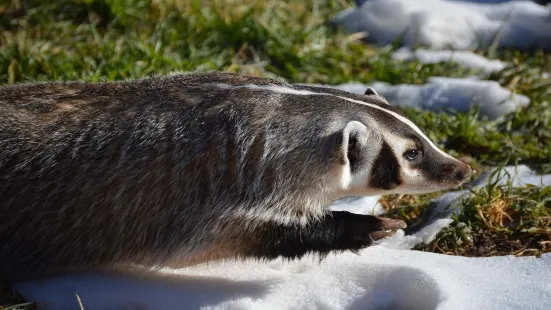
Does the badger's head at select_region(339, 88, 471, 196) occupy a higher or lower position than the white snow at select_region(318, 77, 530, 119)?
higher

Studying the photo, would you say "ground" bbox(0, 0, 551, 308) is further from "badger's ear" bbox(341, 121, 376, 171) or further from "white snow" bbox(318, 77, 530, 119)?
"badger's ear" bbox(341, 121, 376, 171)

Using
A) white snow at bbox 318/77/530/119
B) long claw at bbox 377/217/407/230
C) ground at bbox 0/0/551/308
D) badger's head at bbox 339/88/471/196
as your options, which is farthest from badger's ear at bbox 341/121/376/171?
white snow at bbox 318/77/530/119

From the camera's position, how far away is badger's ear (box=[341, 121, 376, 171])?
3838mm

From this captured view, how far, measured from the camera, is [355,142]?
3910 millimetres

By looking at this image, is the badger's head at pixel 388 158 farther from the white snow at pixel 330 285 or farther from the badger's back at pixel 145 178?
the white snow at pixel 330 285

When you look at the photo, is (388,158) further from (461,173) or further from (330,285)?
(330,285)

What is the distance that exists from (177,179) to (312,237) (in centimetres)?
72

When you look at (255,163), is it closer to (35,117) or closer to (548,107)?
(35,117)

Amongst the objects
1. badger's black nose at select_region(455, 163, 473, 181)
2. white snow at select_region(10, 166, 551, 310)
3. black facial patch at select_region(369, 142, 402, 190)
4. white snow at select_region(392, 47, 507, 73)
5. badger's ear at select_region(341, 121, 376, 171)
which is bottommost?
white snow at select_region(392, 47, 507, 73)

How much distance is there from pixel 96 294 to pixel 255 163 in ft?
3.25

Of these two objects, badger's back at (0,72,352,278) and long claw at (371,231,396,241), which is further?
long claw at (371,231,396,241)

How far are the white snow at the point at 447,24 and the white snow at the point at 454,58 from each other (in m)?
0.18

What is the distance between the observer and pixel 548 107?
6344 millimetres

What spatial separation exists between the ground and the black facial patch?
2.97 feet
